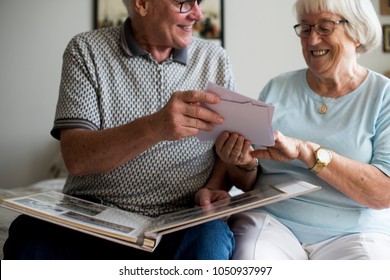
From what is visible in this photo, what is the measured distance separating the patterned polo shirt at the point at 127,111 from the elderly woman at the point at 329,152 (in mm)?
156

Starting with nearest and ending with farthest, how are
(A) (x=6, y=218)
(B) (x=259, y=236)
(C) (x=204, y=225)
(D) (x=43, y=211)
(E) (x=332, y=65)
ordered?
(D) (x=43, y=211)
(C) (x=204, y=225)
(B) (x=259, y=236)
(E) (x=332, y=65)
(A) (x=6, y=218)

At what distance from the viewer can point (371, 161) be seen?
1.07 metres

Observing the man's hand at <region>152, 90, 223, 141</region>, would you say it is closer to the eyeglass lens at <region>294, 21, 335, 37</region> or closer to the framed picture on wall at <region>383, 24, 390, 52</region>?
the eyeglass lens at <region>294, 21, 335, 37</region>

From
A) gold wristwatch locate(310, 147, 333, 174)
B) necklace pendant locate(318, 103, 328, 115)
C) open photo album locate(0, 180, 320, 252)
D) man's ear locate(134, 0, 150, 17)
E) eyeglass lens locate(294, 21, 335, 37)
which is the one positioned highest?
man's ear locate(134, 0, 150, 17)

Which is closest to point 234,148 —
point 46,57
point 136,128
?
point 136,128

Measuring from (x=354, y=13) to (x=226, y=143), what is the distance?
20.6 inches

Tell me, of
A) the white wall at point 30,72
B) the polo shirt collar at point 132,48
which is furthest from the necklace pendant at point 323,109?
the white wall at point 30,72

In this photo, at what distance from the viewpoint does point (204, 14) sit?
2.71 m

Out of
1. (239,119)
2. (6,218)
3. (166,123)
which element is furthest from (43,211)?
(6,218)

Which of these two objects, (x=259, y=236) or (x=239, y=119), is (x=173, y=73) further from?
(x=259, y=236)

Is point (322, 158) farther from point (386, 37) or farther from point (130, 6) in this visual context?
point (386, 37)

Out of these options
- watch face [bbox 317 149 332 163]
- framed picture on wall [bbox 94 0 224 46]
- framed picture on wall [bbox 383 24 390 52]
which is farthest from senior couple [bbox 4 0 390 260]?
framed picture on wall [bbox 383 24 390 52]

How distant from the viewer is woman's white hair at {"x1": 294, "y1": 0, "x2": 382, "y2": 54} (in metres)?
1.12

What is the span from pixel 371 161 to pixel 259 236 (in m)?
0.35
